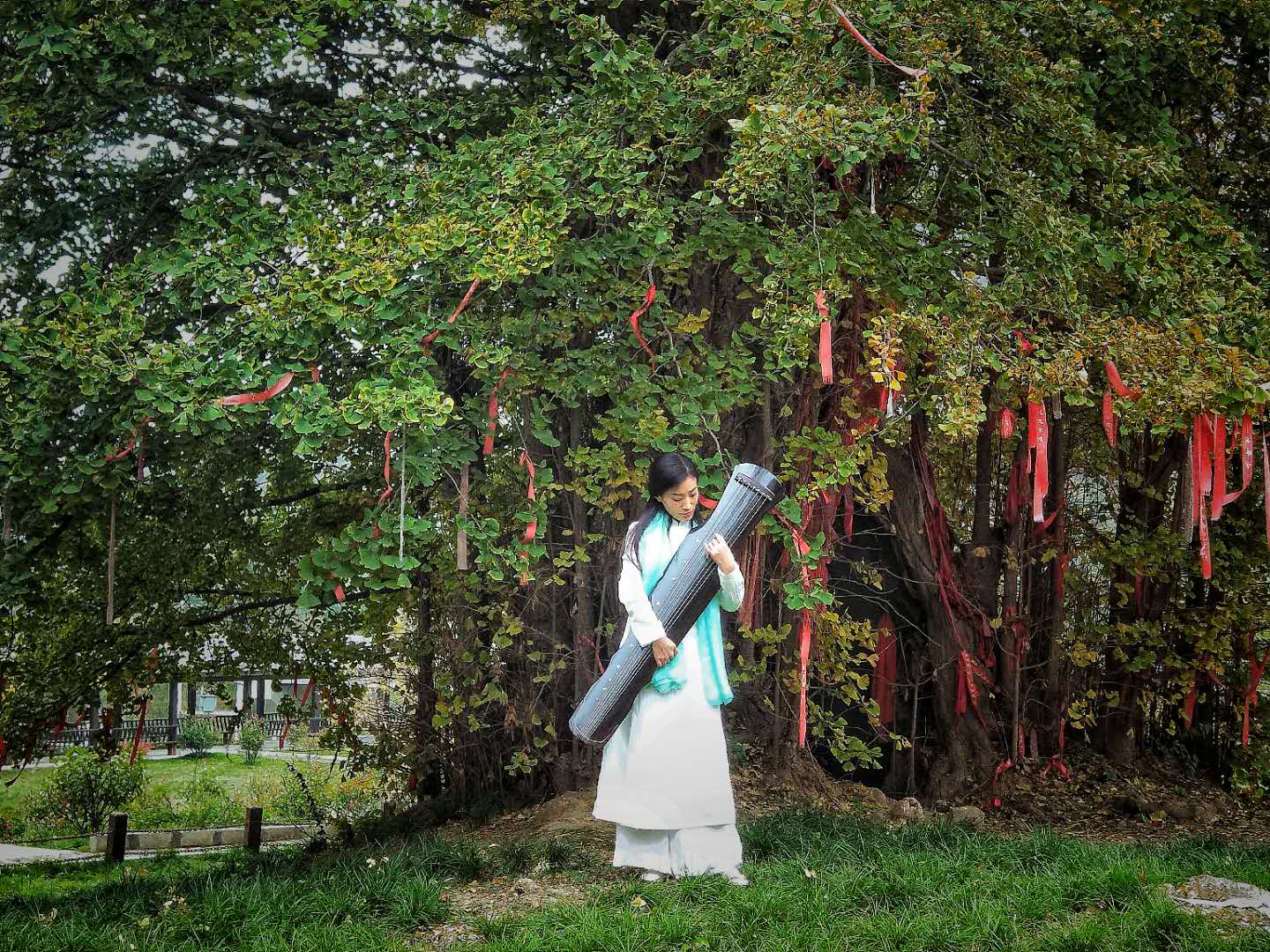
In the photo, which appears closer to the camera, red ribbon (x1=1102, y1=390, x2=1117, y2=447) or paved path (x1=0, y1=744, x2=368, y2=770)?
red ribbon (x1=1102, y1=390, x2=1117, y2=447)

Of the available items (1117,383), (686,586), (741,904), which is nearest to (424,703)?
(686,586)

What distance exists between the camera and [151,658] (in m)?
8.70

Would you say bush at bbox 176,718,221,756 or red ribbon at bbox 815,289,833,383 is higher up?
red ribbon at bbox 815,289,833,383

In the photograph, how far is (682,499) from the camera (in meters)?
5.07

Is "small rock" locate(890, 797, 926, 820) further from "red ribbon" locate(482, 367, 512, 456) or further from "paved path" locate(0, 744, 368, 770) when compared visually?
"paved path" locate(0, 744, 368, 770)

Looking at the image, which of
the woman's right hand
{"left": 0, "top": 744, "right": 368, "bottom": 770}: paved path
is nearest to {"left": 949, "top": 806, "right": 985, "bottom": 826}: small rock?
the woman's right hand

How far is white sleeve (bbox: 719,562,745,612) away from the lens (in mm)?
4914

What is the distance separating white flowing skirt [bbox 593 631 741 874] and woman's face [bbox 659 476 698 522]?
54cm

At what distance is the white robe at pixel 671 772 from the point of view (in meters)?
5.00

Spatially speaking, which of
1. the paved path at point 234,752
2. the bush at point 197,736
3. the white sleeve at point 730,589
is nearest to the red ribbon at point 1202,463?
the white sleeve at point 730,589

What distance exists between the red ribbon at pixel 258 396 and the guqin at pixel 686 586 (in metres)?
2.01

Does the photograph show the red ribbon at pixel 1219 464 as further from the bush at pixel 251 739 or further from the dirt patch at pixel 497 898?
the bush at pixel 251 739

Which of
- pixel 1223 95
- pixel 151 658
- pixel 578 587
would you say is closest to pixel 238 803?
pixel 151 658

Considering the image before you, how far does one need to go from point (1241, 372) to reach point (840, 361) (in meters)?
3.27
